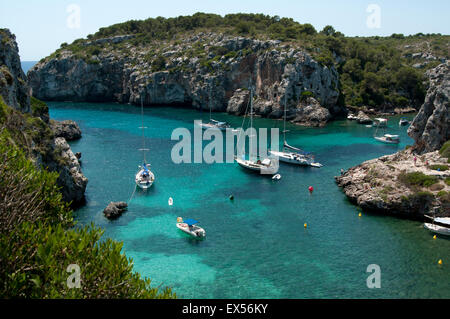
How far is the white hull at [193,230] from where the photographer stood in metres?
38.9

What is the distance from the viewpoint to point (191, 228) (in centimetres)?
3972

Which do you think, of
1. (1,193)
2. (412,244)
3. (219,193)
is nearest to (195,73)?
(219,193)

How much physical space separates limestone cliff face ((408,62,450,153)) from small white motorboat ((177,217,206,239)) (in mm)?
34470

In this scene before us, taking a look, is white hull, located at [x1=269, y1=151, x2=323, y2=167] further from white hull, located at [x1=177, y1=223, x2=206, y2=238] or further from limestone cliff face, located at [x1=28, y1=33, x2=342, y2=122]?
limestone cliff face, located at [x1=28, y1=33, x2=342, y2=122]

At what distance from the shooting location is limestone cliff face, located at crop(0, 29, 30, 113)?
40938mm

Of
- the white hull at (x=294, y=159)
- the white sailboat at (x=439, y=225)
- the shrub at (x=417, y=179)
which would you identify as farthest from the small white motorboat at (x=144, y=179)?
the white sailboat at (x=439, y=225)

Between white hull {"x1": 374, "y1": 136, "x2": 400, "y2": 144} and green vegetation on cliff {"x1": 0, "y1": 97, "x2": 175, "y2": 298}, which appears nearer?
green vegetation on cliff {"x1": 0, "y1": 97, "x2": 175, "y2": 298}

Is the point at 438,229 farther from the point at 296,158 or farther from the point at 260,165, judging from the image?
the point at 296,158

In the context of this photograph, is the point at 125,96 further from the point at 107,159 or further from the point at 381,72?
the point at 381,72

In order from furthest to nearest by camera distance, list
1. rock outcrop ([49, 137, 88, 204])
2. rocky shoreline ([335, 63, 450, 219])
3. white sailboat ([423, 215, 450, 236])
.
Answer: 1. rock outcrop ([49, 137, 88, 204])
2. rocky shoreline ([335, 63, 450, 219])
3. white sailboat ([423, 215, 450, 236])

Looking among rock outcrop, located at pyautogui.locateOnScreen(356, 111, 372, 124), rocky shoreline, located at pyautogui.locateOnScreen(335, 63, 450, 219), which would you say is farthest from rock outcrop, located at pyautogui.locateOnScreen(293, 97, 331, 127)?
rocky shoreline, located at pyautogui.locateOnScreen(335, 63, 450, 219)

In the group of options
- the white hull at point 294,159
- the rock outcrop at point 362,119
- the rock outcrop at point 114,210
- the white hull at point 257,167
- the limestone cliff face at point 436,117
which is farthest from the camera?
the rock outcrop at point 362,119

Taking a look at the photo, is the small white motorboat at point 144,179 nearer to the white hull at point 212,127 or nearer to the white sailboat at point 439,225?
the white sailboat at point 439,225

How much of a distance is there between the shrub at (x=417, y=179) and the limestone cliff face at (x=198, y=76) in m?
→ 53.8
